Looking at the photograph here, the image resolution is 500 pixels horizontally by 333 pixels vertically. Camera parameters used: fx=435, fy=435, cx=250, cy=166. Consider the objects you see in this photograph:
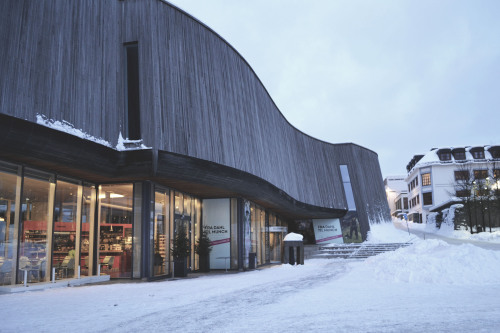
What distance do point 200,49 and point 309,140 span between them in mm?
22008

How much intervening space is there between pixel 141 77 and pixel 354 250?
23.1 metres

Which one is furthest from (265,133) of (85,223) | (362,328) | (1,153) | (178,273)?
(362,328)

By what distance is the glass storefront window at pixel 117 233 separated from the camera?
16.4 m

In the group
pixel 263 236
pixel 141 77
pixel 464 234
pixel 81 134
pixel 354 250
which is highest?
pixel 141 77

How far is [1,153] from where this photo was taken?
11.8m

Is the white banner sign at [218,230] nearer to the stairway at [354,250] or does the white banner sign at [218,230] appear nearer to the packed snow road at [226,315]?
the packed snow road at [226,315]

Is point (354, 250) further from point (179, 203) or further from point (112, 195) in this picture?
point (112, 195)

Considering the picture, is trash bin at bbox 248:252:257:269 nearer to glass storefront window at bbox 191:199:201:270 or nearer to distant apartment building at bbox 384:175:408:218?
glass storefront window at bbox 191:199:201:270

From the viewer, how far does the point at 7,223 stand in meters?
12.5

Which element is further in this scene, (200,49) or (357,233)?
(357,233)

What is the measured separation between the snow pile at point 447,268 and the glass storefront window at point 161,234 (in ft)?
25.3

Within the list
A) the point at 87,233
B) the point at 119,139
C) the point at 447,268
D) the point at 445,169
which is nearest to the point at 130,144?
the point at 119,139

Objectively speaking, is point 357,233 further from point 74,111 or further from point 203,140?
point 74,111

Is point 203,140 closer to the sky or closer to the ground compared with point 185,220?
closer to the sky
